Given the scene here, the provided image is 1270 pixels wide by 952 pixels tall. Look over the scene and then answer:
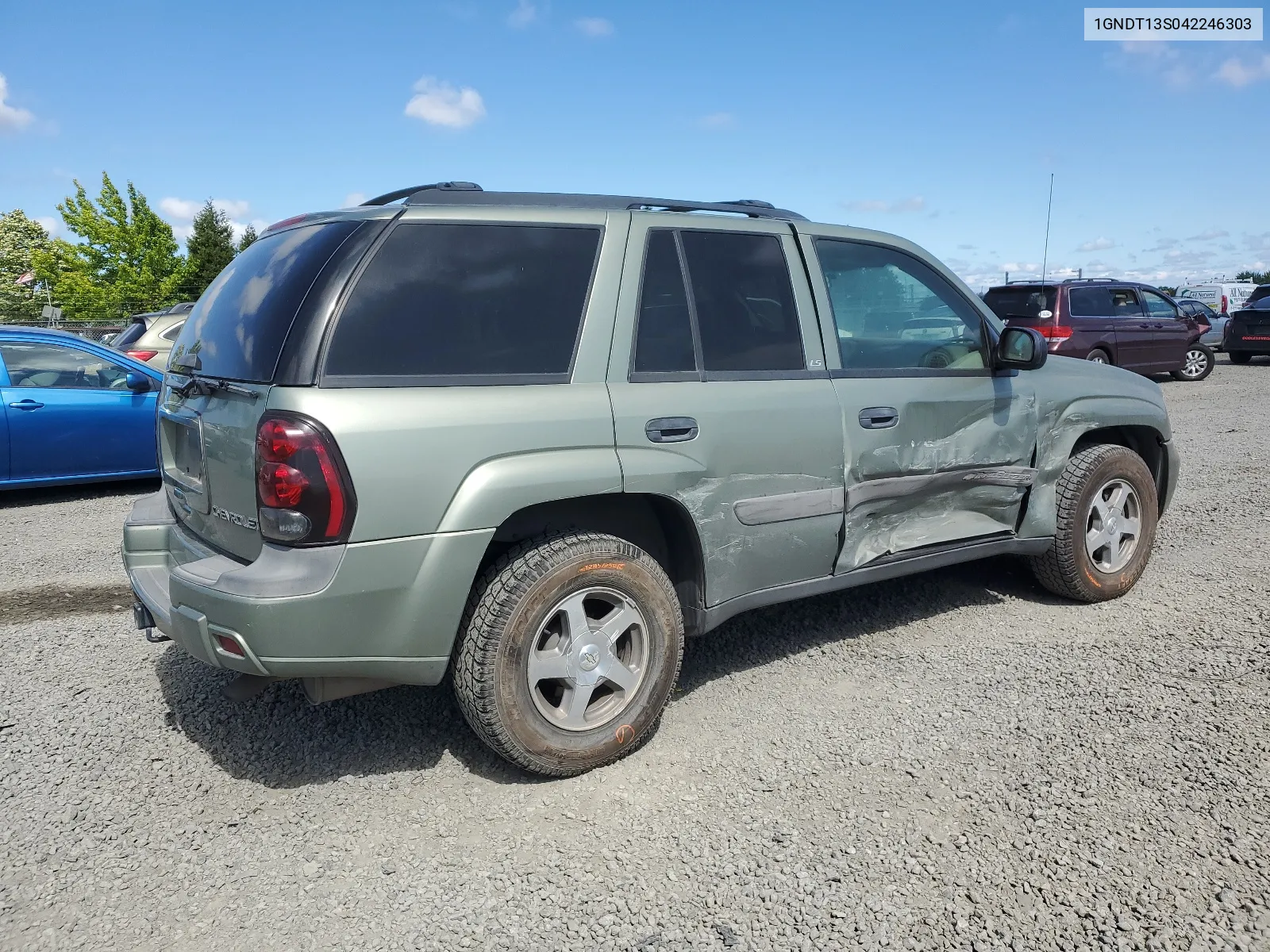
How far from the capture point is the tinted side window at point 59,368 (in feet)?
25.7

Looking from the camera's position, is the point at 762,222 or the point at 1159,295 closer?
the point at 762,222

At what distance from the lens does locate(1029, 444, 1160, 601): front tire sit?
466 cm

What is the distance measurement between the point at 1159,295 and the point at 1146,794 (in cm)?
1569

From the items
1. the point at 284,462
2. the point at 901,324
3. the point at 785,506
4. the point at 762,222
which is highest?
the point at 762,222

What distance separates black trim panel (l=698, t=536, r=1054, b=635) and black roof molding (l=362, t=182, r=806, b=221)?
149cm

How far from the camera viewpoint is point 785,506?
363cm

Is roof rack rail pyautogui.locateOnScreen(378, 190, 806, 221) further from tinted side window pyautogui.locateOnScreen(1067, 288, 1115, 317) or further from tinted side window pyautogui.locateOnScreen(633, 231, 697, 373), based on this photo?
tinted side window pyautogui.locateOnScreen(1067, 288, 1115, 317)

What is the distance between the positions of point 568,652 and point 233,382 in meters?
1.37

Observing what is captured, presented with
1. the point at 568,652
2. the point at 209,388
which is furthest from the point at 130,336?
the point at 568,652

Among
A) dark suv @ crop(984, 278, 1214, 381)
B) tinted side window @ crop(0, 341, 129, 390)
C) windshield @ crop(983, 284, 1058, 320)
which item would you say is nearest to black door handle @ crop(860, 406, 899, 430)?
tinted side window @ crop(0, 341, 129, 390)

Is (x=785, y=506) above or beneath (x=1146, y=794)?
above

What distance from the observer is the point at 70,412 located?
7867mm

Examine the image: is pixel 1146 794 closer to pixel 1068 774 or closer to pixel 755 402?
pixel 1068 774

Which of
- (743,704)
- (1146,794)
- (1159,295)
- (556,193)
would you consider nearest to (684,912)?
(743,704)
